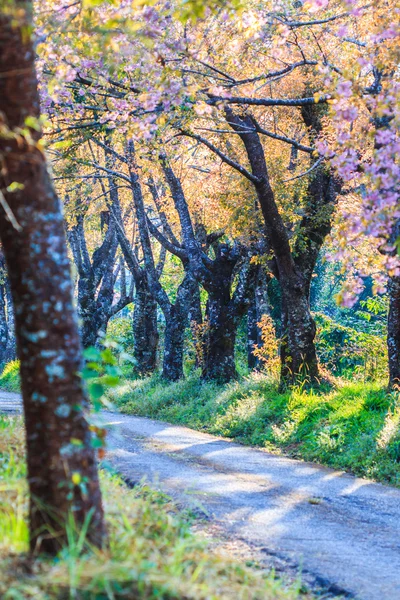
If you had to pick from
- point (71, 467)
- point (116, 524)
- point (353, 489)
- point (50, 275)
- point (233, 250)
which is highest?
point (233, 250)

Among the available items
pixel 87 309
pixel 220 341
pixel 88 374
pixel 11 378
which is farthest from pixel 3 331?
pixel 88 374

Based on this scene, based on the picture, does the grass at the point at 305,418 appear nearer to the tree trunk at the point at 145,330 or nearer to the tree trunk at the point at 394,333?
the tree trunk at the point at 394,333

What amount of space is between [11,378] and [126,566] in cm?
2913

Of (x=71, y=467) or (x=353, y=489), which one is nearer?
(x=71, y=467)

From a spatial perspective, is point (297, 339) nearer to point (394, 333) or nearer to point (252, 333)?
point (394, 333)

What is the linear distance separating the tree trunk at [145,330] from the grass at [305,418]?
7.52 m

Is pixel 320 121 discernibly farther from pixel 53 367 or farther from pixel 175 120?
pixel 53 367

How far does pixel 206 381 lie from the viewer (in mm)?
20125

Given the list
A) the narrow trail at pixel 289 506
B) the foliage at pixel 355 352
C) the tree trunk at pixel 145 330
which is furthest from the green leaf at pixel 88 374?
the tree trunk at pixel 145 330

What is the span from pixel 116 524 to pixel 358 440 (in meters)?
7.67

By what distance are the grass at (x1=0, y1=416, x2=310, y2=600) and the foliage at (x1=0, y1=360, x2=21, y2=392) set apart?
24.1 meters

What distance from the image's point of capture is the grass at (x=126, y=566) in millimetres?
3773

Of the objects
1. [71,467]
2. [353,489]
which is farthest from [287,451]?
[71,467]

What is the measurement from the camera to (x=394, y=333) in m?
14.0
